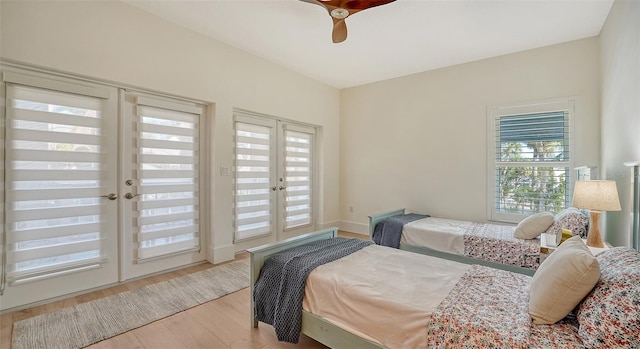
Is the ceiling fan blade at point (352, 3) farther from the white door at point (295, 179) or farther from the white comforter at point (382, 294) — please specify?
the white door at point (295, 179)

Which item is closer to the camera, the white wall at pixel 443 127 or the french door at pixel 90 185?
the french door at pixel 90 185

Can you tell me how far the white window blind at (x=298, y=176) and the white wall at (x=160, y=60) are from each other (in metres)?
0.34

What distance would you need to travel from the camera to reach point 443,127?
4.23m

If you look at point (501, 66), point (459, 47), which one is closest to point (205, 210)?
point (459, 47)

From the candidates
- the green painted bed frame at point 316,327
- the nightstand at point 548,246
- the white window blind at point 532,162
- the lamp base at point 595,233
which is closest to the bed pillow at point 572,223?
the nightstand at point 548,246

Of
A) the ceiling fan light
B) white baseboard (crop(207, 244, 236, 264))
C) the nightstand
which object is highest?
the ceiling fan light

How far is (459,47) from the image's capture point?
3.53 meters

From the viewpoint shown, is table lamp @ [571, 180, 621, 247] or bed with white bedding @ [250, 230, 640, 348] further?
table lamp @ [571, 180, 621, 247]

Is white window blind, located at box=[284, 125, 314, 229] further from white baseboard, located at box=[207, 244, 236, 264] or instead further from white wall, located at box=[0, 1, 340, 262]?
white baseboard, located at box=[207, 244, 236, 264]

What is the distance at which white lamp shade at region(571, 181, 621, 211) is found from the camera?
1.95m

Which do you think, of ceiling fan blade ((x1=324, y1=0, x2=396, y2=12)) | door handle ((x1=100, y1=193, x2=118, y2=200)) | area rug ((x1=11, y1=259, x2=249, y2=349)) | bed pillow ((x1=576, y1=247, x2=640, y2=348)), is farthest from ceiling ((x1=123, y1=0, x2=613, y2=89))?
area rug ((x1=11, y1=259, x2=249, y2=349))

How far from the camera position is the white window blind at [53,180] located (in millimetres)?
2256

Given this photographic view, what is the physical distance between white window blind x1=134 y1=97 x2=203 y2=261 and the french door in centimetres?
1

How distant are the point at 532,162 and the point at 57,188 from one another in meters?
5.16
